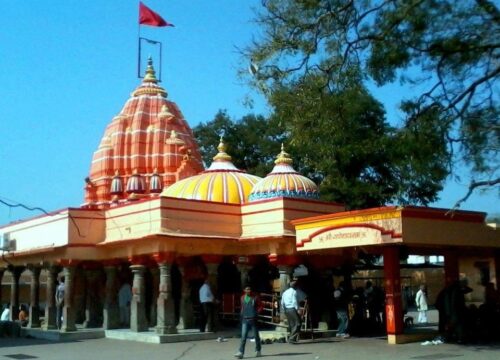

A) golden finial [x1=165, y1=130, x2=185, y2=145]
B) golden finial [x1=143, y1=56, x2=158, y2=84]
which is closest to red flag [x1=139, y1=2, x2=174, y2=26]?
golden finial [x1=143, y1=56, x2=158, y2=84]

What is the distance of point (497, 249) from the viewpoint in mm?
20219

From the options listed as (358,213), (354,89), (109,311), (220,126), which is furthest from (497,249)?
(220,126)

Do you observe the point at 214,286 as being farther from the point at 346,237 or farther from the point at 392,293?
the point at 392,293

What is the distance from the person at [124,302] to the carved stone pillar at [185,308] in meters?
2.66

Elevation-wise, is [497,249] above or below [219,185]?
below

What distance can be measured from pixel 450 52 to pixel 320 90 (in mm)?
3574

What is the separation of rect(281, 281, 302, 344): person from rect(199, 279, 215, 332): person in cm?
327

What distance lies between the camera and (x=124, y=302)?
24406 mm

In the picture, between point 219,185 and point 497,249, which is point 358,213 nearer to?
point 497,249

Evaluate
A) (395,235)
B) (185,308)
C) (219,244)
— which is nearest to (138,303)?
(185,308)

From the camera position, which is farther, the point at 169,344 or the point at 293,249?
the point at 293,249

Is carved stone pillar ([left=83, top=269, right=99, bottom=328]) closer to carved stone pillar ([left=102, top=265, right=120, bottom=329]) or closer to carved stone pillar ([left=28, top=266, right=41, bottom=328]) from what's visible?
carved stone pillar ([left=102, top=265, right=120, bottom=329])

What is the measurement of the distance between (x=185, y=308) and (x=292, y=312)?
209 inches

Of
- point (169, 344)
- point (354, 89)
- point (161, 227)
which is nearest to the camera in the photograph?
point (354, 89)
